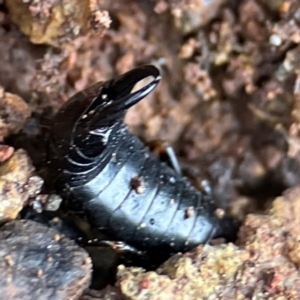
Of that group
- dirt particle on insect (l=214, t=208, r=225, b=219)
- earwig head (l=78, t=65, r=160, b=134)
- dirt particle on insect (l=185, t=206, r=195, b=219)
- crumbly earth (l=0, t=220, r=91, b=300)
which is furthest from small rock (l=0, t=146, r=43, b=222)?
dirt particle on insect (l=214, t=208, r=225, b=219)

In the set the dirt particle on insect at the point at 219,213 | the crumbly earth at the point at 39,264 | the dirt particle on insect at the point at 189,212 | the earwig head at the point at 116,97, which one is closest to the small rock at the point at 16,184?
the crumbly earth at the point at 39,264

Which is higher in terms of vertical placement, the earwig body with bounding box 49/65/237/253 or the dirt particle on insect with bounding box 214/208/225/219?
the earwig body with bounding box 49/65/237/253

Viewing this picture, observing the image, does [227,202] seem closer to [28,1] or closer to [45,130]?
[45,130]

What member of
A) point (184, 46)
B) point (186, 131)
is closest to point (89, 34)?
point (184, 46)

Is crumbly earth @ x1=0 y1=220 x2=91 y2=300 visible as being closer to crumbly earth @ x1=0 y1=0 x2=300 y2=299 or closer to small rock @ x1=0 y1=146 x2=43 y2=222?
small rock @ x1=0 y1=146 x2=43 y2=222

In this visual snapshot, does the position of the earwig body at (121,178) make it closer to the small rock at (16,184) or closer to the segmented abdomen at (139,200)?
the segmented abdomen at (139,200)

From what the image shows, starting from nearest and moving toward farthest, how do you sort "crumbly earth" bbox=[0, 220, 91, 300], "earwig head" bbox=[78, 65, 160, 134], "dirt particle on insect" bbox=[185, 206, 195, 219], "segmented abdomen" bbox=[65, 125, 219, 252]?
"crumbly earth" bbox=[0, 220, 91, 300], "earwig head" bbox=[78, 65, 160, 134], "segmented abdomen" bbox=[65, 125, 219, 252], "dirt particle on insect" bbox=[185, 206, 195, 219]
